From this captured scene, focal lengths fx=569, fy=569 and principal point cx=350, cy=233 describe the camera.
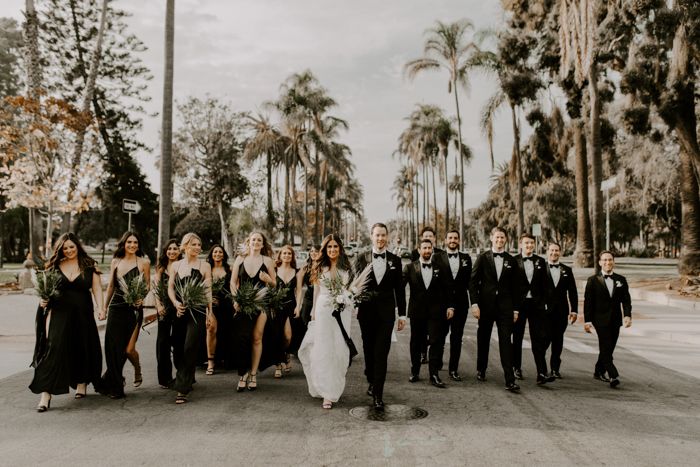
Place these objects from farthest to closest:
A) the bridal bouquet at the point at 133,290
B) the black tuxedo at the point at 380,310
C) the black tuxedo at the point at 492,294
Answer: the black tuxedo at the point at 492,294 < the bridal bouquet at the point at 133,290 < the black tuxedo at the point at 380,310

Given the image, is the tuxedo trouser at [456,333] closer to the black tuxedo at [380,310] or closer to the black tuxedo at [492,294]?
the black tuxedo at [492,294]

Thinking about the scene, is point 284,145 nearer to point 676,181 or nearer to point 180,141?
point 180,141

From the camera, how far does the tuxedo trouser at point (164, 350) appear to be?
736 centimetres

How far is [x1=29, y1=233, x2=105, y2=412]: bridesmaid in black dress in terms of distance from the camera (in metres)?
6.35

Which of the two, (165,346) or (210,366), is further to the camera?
(210,366)

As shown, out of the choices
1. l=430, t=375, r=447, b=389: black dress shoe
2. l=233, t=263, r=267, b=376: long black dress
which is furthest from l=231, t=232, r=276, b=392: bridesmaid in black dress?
l=430, t=375, r=447, b=389: black dress shoe

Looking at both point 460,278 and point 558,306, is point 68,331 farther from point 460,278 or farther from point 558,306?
point 558,306

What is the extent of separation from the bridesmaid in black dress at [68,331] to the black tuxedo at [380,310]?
3182 mm

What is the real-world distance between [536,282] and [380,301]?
8.26 ft

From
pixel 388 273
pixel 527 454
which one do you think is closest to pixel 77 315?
pixel 388 273

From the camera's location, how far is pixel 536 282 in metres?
7.99

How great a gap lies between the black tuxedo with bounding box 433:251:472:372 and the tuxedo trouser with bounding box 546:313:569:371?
1.17 m

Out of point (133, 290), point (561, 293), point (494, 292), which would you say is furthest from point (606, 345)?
point (133, 290)

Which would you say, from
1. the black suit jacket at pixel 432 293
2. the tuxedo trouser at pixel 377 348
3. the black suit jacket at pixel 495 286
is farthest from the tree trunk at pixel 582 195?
the tuxedo trouser at pixel 377 348
